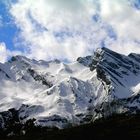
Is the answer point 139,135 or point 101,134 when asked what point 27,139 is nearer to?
point 101,134

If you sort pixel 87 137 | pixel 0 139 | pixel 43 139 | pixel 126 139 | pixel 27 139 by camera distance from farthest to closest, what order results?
pixel 0 139 → pixel 27 139 → pixel 43 139 → pixel 87 137 → pixel 126 139

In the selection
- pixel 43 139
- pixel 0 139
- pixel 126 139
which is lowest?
pixel 126 139

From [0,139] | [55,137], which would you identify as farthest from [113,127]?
[0,139]

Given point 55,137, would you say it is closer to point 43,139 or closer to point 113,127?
point 43,139

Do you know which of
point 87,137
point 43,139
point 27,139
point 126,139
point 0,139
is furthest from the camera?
point 0,139

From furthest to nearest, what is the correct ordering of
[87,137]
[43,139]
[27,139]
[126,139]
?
[27,139]
[43,139]
[87,137]
[126,139]

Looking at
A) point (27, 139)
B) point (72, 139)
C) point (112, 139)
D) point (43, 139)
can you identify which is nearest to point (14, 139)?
point (27, 139)

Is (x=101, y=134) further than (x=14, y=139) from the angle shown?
No

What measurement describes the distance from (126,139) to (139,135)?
3995 millimetres

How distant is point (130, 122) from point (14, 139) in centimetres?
4133

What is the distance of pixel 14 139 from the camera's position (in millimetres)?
182125

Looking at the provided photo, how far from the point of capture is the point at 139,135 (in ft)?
459

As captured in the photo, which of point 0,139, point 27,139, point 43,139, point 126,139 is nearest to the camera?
point 126,139

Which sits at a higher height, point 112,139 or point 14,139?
point 14,139
